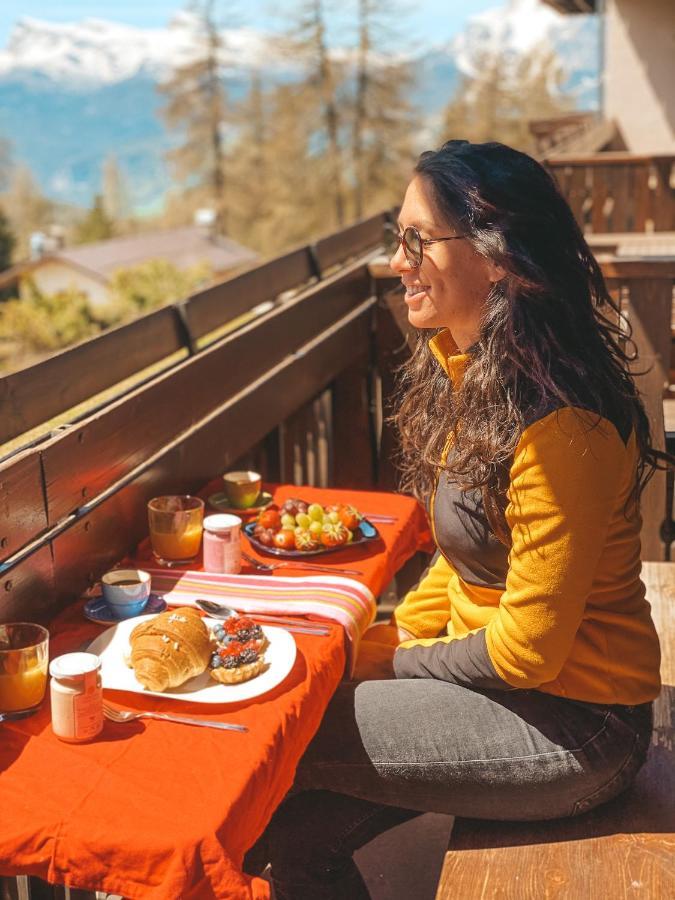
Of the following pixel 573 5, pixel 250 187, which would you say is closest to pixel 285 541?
pixel 573 5

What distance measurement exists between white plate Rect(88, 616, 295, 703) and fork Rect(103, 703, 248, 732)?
0.05m

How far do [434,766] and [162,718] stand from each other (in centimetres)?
49

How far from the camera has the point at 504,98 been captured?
6569cm

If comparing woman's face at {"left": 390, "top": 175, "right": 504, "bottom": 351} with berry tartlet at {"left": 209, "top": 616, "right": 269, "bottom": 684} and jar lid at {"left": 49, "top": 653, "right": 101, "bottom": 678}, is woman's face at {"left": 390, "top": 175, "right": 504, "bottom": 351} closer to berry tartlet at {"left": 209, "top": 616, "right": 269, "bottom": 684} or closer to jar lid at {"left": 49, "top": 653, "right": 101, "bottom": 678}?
berry tartlet at {"left": 209, "top": 616, "right": 269, "bottom": 684}

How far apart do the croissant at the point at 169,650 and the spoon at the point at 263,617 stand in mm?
243

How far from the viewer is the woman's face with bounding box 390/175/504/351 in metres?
2.02

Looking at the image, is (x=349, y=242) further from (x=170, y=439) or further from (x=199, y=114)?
(x=199, y=114)

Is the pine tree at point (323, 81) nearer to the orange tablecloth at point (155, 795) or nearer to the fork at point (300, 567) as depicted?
the fork at point (300, 567)

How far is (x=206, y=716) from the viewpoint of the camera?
1.86 m

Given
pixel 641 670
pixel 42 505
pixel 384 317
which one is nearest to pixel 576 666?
pixel 641 670

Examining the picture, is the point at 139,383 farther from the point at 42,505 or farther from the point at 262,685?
the point at 262,685

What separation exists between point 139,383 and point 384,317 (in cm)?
175

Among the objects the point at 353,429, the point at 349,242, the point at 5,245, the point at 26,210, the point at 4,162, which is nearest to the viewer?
the point at 353,429

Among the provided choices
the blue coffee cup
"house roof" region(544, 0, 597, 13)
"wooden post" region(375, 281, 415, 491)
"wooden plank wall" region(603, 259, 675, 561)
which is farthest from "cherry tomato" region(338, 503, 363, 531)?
"house roof" region(544, 0, 597, 13)
